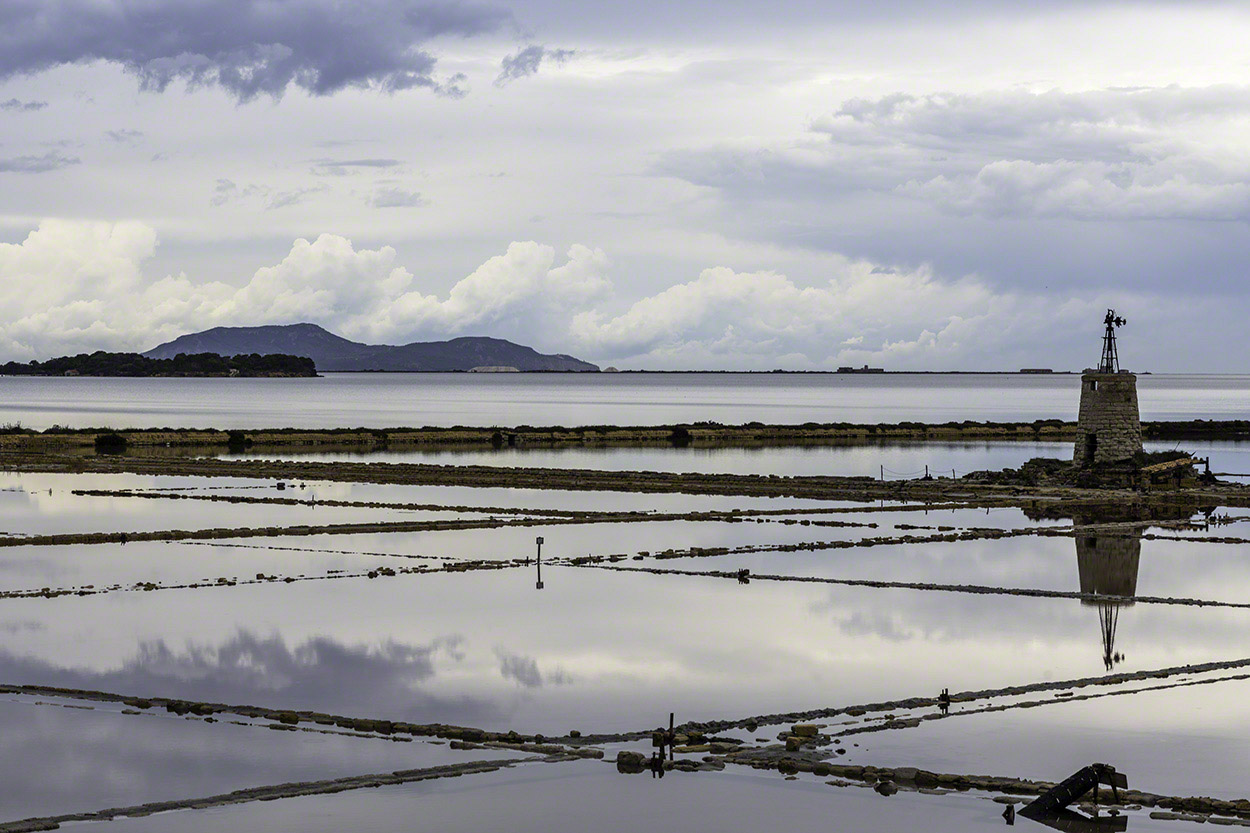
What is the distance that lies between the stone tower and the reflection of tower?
12.9 metres

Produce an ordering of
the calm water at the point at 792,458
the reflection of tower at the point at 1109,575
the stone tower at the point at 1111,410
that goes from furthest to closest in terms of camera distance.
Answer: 1. the calm water at the point at 792,458
2. the stone tower at the point at 1111,410
3. the reflection of tower at the point at 1109,575

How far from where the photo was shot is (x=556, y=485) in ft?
185

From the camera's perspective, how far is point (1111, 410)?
170 ft

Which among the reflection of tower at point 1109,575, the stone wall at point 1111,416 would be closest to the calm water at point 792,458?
the stone wall at point 1111,416

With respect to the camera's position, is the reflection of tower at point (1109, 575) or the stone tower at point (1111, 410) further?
the stone tower at point (1111, 410)

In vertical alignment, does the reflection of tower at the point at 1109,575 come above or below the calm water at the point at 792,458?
below

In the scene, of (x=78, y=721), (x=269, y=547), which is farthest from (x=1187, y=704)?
(x=269, y=547)

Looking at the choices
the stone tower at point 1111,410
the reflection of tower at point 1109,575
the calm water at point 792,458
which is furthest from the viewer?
the calm water at point 792,458

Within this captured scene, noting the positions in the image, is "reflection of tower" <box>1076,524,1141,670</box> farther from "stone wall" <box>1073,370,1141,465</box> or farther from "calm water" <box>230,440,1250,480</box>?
"calm water" <box>230,440,1250,480</box>

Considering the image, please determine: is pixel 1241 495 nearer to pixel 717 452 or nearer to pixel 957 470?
pixel 957 470

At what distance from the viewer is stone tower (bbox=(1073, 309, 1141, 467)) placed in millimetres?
51531

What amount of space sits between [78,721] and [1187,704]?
610 inches

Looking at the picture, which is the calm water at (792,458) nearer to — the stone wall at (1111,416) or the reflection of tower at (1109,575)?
the stone wall at (1111,416)

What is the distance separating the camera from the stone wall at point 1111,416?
51.6 meters
